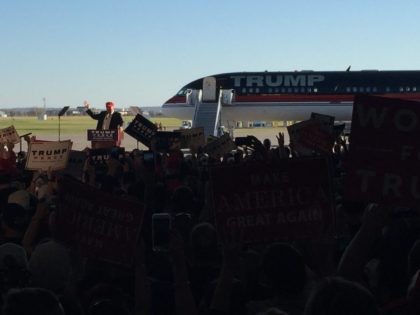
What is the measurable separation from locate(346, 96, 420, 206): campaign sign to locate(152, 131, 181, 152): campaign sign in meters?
10.1

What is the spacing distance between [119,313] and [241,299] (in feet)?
2.44

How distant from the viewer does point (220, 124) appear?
43562 millimetres

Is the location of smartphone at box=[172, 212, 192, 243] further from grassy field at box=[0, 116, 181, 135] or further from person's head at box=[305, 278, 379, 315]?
grassy field at box=[0, 116, 181, 135]

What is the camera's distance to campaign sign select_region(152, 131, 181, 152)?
14453mm

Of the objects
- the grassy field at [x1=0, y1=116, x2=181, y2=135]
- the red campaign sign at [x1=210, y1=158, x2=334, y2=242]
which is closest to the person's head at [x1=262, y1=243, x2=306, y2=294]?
the red campaign sign at [x1=210, y1=158, x2=334, y2=242]

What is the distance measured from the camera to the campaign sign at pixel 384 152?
4062mm

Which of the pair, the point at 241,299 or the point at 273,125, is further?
the point at 273,125

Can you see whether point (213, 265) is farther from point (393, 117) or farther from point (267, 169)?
point (393, 117)

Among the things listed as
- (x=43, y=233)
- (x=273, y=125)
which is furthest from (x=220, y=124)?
(x=273, y=125)

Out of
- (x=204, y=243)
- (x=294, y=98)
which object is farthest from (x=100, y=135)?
(x=294, y=98)

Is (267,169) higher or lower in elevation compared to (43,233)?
higher

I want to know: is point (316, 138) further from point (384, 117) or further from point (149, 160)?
point (384, 117)

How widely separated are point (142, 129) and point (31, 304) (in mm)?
11717

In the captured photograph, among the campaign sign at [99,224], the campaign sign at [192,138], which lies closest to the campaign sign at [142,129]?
the campaign sign at [192,138]
